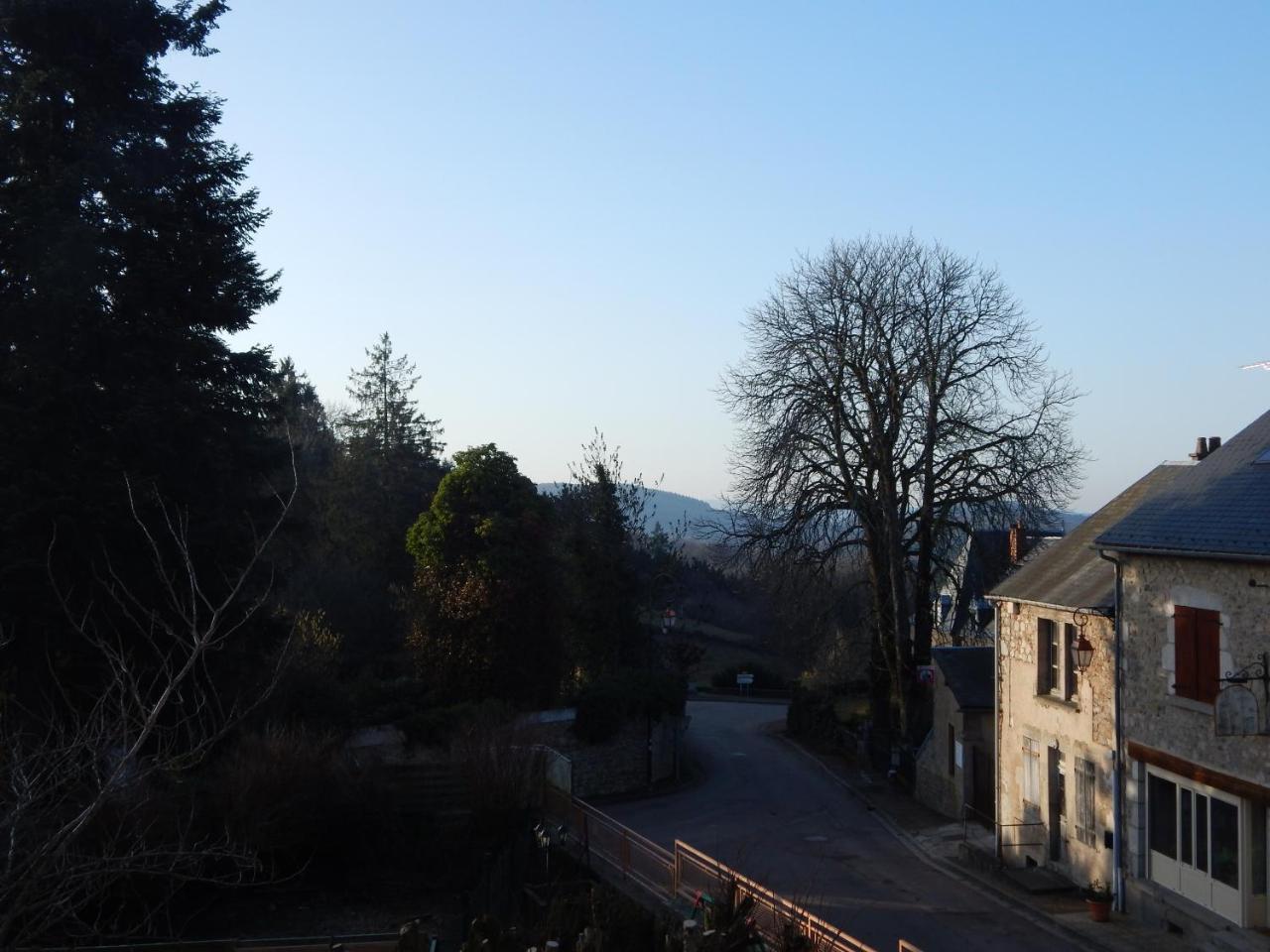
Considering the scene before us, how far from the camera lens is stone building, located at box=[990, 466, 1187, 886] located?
62.6 ft

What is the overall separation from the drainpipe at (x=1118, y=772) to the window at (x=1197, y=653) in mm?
1580

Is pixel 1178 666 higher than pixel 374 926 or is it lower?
higher

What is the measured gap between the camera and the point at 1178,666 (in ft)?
54.3

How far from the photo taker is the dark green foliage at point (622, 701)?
29.6 metres

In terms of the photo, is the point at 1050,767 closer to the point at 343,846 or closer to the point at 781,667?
the point at 343,846

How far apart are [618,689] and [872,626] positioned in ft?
29.1

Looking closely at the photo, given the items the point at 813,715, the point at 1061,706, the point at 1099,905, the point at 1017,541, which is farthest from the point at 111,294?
the point at 813,715

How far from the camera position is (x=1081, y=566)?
21250 mm

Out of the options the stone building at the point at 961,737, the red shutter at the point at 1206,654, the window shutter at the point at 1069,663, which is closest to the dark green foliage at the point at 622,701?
the stone building at the point at 961,737

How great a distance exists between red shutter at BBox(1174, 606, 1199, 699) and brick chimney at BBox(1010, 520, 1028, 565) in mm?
13835

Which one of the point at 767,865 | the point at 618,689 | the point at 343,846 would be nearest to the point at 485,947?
the point at 343,846

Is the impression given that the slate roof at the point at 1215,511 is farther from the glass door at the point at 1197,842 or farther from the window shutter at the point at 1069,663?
the glass door at the point at 1197,842

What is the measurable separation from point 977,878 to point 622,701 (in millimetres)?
11133

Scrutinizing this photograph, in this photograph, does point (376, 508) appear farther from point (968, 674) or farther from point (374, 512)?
point (968, 674)
